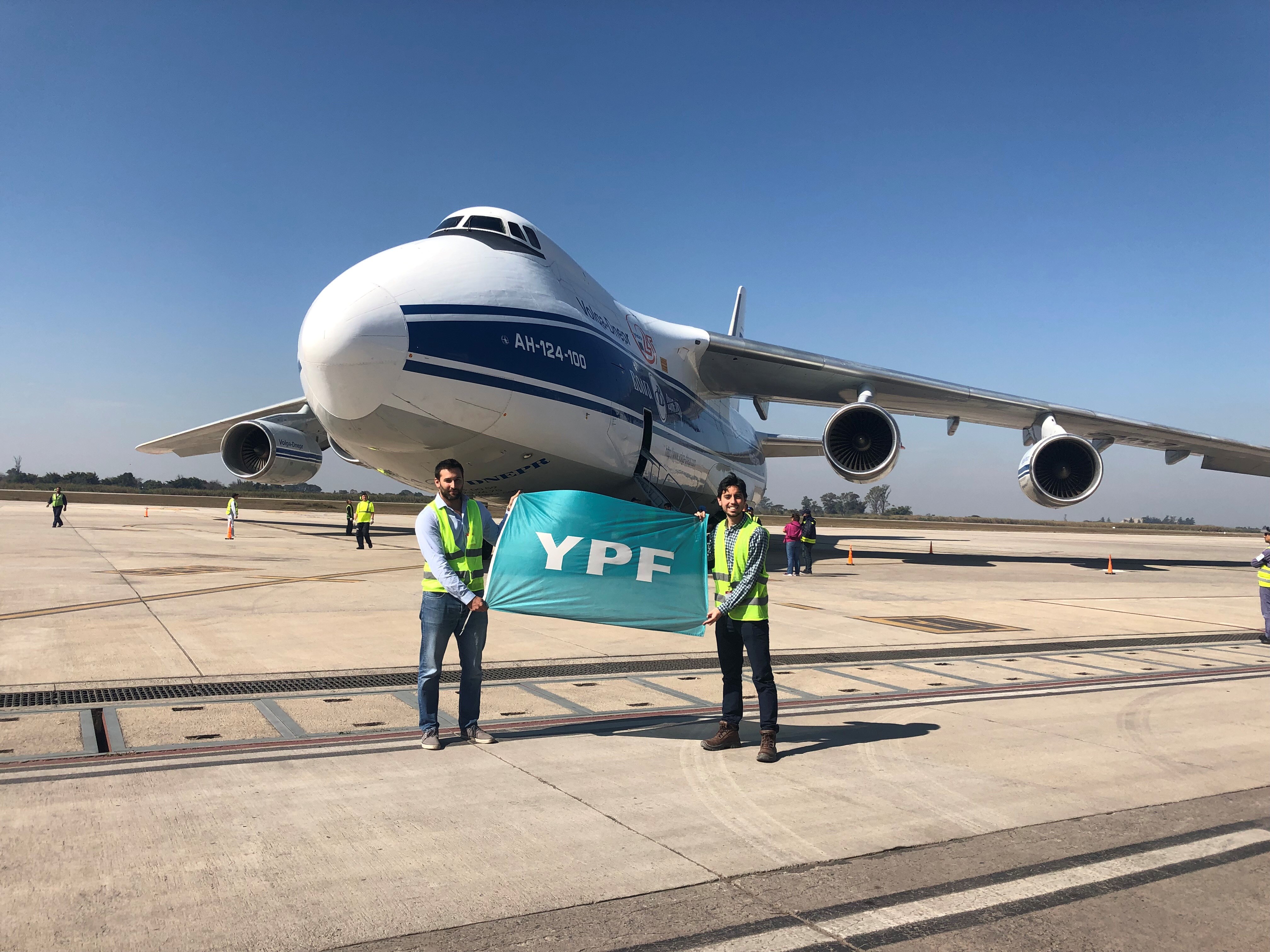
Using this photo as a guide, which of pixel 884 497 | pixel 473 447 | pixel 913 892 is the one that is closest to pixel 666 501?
pixel 473 447

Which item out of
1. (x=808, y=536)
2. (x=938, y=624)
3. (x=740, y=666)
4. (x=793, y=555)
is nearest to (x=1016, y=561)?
(x=808, y=536)

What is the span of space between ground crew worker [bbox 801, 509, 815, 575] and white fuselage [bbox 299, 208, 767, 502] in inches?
157

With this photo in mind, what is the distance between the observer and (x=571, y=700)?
6.35m

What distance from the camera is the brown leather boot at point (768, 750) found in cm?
495

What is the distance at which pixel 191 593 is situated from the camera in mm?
11266

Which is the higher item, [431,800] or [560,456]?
[560,456]

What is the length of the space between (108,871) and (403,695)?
3125 millimetres

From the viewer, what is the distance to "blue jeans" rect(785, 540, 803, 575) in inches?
731

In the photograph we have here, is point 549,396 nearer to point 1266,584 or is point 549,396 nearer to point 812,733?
point 812,733

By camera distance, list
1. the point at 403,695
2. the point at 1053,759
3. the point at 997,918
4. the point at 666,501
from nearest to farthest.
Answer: the point at 997,918 < the point at 1053,759 < the point at 403,695 < the point at 666,501

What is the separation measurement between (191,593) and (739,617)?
28.5 ft

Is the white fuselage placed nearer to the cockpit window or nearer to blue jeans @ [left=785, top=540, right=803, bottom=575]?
the cockpit window

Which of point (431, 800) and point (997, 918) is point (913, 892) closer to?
point (997, 918)

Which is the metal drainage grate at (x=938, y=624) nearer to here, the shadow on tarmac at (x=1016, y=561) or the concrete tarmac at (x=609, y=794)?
the concrete tarmac at (x=609, y=794)
